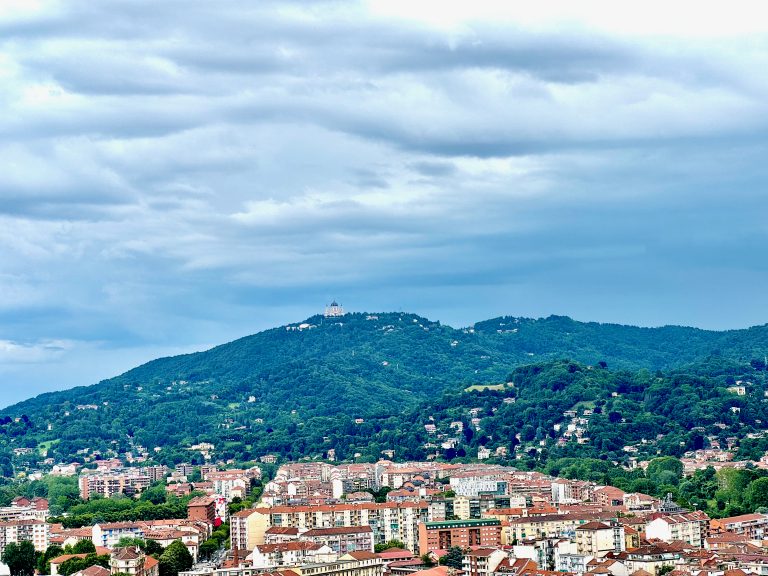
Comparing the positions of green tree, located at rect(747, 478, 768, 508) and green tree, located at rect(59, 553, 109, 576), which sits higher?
green tree, located at rect(747, 478, 768, 508)

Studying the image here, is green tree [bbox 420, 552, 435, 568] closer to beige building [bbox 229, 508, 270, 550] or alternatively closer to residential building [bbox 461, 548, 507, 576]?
residential building [bbox 461, 548, 507, 576]

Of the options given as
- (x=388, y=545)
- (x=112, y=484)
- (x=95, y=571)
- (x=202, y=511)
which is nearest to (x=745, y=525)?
(x=388, y=545)

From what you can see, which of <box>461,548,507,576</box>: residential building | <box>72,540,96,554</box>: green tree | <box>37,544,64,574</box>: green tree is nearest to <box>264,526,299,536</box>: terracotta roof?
<box>72,540,96,554</box>: green tree

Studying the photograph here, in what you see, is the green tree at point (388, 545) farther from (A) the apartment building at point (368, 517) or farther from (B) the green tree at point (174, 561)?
(B) the green tree at point (174, 561)

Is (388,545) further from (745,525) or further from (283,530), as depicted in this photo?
(745,525)

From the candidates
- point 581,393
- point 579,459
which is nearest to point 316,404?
point 581,393
